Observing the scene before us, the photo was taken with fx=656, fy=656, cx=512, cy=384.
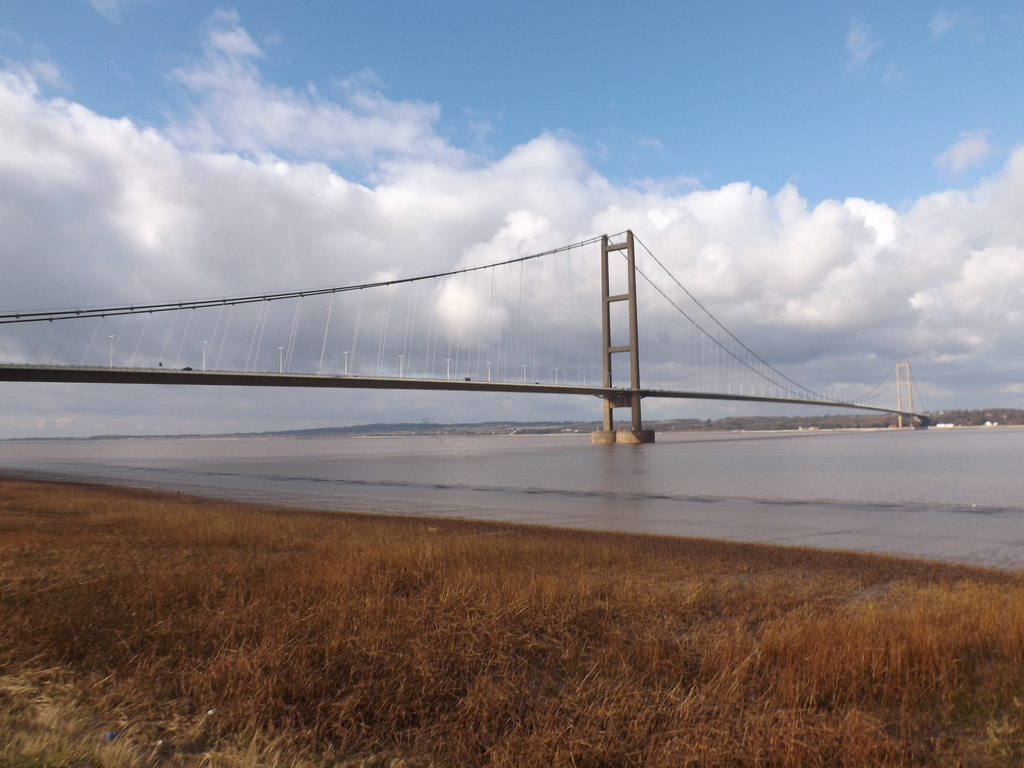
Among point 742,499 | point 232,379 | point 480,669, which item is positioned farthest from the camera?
point 232,379

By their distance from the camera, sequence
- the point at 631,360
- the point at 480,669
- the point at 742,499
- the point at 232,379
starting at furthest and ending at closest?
the point at 631,360, the point at 232,379, the point at 742,499, the point at 480,669

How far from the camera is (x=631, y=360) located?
3334 inches

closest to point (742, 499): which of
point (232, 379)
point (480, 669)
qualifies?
point (480, 669)

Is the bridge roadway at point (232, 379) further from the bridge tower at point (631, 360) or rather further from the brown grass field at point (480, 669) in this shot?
the brown grass field at point (480, 669)

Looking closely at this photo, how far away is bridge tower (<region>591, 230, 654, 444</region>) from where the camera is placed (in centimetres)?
8538

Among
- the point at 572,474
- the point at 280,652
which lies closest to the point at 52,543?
the point at 280,652

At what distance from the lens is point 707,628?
5918 mm

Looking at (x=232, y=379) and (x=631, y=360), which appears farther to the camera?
(x=631, y=360)

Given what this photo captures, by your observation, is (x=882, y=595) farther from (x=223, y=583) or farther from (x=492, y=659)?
(x=223, y=583)

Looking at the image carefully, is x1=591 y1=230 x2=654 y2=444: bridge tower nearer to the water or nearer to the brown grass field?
the water

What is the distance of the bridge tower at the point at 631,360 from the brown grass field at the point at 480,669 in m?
78.0

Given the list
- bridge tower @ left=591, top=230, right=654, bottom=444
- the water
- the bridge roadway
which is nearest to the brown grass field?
the water

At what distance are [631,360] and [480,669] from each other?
3214 inches

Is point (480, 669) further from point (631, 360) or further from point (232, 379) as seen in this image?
point (631, 360)
